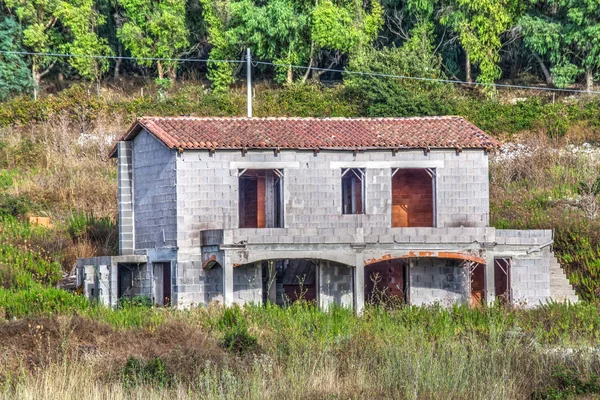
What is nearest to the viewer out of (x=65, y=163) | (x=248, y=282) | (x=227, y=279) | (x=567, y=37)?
(x=227, y=279)

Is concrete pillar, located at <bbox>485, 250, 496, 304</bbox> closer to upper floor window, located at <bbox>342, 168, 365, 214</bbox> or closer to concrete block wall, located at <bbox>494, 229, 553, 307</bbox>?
concrete block wall, located at <bbox>494, 229, 553, 307</bbox>

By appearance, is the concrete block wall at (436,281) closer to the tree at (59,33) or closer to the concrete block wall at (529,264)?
the concrete block wall at (529,264)

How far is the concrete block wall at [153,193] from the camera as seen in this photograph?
32.3 metres

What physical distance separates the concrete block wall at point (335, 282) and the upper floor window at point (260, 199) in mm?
2006

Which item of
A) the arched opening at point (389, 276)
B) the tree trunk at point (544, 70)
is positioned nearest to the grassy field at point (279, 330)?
the arched opening at point (389, 276)

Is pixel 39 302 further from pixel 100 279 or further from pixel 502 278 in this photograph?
pixel 502 278

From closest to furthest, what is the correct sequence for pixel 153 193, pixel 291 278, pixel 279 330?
1. pixel 279 330
2. pixel 291 278
3. pixel 153 193

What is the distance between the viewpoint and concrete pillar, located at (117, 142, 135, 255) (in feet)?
113

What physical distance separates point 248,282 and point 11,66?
27.3m

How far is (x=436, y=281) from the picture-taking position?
107 feet

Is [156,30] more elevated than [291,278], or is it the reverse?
[156,30]

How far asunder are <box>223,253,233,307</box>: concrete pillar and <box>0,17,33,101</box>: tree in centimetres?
2737

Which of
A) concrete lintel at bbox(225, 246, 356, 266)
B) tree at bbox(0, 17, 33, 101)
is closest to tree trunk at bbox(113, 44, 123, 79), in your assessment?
tree at bbox(0, 17, 33, 101)

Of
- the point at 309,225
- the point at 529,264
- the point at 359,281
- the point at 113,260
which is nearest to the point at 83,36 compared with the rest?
the point at 113,260
